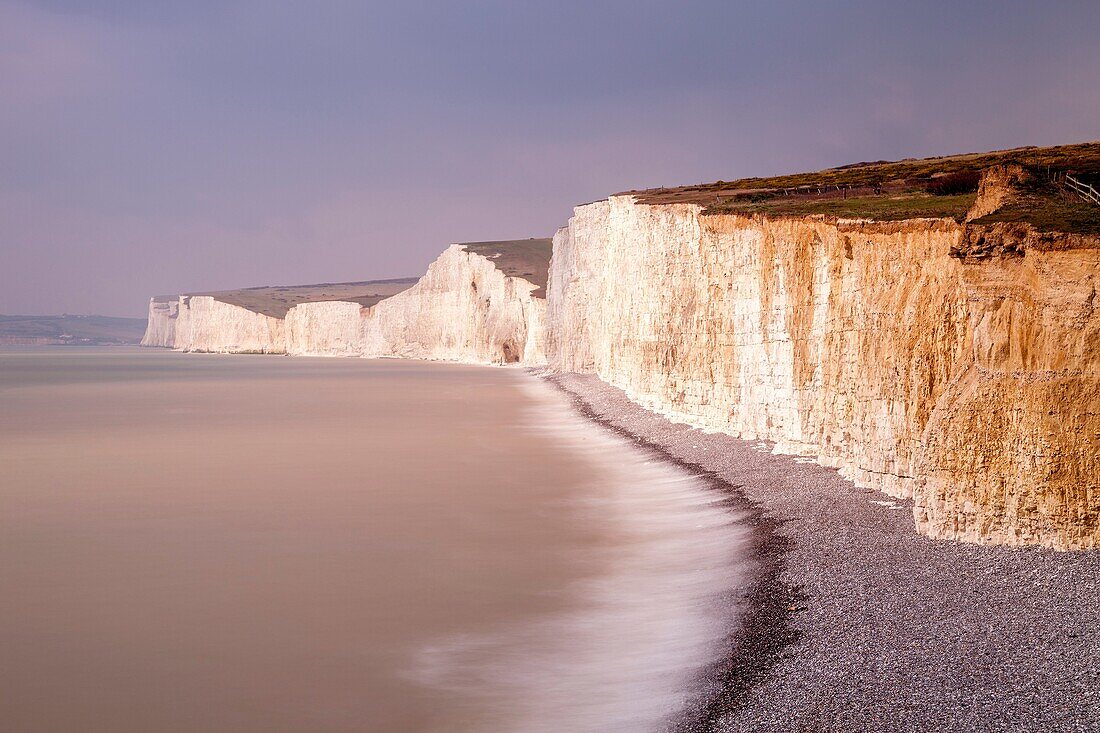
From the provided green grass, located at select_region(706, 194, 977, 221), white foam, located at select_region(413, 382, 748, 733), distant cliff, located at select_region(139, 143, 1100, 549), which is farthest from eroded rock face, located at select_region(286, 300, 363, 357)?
white foam, located at select_region(413, 382, 748, 733)

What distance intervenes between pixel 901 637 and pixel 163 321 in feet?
665

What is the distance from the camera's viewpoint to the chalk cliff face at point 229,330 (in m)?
129

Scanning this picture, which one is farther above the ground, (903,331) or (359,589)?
(903,331)

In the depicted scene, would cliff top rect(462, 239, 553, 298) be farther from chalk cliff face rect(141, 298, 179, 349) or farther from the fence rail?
chalk cliff face rect(141, 298, 179, 349)

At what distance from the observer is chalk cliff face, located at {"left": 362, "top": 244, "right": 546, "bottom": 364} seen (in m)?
81.9

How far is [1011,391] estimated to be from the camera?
32.7 feet

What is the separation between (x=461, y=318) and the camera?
302ft

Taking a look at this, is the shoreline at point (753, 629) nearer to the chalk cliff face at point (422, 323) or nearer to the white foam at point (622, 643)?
the white foam at point (622, 643)

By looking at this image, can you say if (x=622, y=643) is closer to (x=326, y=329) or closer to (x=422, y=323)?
(x=422, y=323)

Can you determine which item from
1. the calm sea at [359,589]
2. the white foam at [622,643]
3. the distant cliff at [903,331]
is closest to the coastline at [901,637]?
the white foam at [622,643]

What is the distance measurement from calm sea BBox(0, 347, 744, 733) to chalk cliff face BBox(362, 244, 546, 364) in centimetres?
5469

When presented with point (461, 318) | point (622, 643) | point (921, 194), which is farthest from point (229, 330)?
point (622, 643)

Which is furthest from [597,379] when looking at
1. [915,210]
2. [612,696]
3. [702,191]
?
[612,696]

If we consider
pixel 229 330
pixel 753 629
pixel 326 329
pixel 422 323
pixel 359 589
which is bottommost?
pixel 359 589
